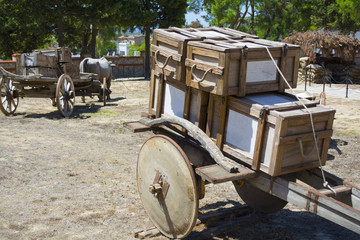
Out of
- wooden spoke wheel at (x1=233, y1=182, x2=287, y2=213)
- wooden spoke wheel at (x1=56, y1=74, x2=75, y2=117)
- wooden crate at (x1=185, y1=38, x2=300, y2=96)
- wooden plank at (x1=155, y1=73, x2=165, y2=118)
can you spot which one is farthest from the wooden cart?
wooden spoke wheel at (x1=56, y1=74, x2=75, y2=117)

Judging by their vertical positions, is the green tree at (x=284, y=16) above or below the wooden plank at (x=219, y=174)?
above

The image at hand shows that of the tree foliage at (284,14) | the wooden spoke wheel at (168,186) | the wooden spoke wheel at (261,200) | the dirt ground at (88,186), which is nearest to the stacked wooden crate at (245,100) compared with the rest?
the wooden spoke wheel at (168,186)

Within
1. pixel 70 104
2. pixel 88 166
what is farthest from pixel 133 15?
pixel 88 166

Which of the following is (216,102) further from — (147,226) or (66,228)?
(66,228)

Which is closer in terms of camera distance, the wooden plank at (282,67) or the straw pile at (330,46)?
the wooden plank at (282,67)

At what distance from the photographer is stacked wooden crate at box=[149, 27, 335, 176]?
370 centimetres

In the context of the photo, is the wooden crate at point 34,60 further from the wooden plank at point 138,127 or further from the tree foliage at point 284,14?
the tree foliage at point 284,14

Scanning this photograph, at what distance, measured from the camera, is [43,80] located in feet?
37.7

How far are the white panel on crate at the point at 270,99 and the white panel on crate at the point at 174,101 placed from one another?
97 centimetres

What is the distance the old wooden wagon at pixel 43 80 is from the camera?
1146 centimetres

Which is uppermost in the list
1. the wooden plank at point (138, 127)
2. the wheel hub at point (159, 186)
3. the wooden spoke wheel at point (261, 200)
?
the wooden plank at point (138, 127)

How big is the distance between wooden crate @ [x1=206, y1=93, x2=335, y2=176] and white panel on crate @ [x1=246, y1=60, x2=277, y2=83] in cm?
18

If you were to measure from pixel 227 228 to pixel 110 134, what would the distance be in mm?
5947

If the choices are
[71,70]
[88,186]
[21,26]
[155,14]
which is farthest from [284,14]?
[88,186]
